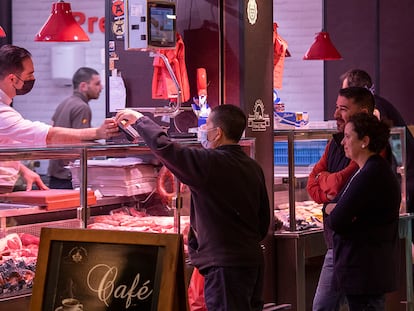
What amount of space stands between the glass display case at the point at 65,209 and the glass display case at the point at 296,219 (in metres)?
1.08

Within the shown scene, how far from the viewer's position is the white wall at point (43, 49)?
11727 mm

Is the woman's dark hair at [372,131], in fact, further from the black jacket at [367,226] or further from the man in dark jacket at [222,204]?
the man in dark jacket at [222,204]

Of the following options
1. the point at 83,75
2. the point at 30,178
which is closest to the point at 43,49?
the point at 83,75

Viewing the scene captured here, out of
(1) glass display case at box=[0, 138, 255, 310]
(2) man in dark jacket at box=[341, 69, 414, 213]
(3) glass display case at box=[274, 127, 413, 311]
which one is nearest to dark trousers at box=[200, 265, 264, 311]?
(1) glass display case at box=[0, 138, 255, 310]

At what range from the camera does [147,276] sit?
3.22 metres

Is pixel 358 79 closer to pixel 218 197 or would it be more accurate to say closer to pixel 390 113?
pixel 390 113

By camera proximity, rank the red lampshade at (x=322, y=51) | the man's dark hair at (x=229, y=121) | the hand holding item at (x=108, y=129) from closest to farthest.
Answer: the man's dark hair at (x=229, y=121) < the hand holding item at (x=108, y=129) < the red lampshade at (x=322, y=51)

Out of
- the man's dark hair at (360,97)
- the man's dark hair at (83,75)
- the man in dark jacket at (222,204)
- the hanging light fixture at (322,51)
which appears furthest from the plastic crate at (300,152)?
the man's dark hair at (83,75)

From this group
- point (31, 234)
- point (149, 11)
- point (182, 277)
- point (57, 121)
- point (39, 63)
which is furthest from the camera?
point (39, 63)

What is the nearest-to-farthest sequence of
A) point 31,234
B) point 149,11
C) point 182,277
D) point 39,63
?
point 182,277
point 31,234
point 149,11
point 39,63

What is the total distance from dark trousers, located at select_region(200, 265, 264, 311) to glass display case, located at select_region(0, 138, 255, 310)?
778 mm

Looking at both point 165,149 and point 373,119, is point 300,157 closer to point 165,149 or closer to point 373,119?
point 373,119

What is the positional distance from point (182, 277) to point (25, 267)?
1565mm

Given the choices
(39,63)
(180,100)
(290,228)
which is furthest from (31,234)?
(39,63)
